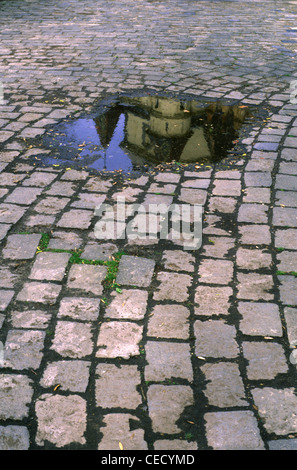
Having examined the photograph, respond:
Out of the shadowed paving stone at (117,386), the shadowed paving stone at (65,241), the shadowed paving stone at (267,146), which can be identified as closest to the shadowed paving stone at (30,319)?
the shadowed paving stone at (117,386)

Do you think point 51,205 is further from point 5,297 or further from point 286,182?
point 286,182

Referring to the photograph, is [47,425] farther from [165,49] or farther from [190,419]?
[165,49]

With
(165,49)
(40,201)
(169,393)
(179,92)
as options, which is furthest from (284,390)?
(165,49)

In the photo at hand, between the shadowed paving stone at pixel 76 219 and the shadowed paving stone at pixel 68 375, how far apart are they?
1641 millimetres

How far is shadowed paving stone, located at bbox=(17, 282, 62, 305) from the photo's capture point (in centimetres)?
361

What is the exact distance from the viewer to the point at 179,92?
771cm

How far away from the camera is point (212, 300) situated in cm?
364

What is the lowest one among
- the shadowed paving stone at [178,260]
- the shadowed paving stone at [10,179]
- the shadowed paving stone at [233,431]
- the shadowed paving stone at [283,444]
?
the shadowed paving stone at [283,444]

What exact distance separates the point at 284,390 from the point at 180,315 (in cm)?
86

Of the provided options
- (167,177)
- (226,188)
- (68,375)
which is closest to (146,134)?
(167,177)

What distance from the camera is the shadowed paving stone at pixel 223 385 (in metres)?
2.87

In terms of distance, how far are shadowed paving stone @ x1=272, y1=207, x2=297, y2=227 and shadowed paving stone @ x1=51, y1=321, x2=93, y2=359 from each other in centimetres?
212

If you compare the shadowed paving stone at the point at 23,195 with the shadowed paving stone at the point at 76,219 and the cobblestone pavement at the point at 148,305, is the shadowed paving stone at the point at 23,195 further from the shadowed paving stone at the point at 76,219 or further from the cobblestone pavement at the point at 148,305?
the shadowed paving stone at the point at 76,219

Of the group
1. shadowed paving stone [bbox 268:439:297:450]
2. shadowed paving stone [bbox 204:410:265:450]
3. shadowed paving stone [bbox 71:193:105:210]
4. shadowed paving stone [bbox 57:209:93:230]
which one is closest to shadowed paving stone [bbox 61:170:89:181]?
shadowed paving stone [bbox 71:193:105:210]
